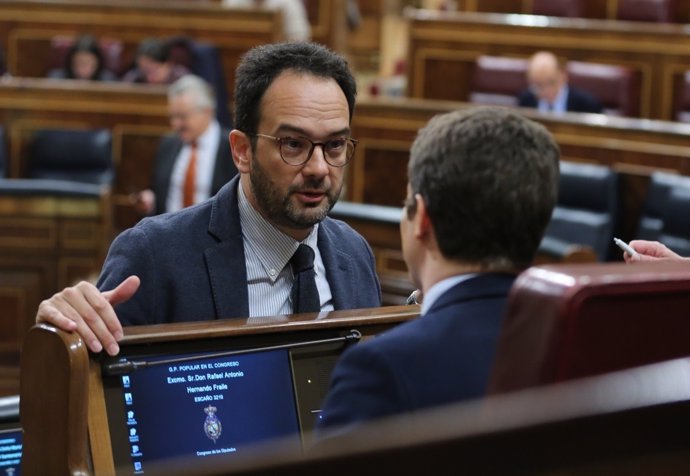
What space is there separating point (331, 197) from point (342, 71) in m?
0.24

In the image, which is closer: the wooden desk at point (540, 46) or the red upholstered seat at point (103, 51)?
the wooden desk at point (540, 46)

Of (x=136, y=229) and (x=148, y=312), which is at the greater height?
(x=136, y=229)

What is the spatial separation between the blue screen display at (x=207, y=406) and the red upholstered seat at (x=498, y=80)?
234 inches

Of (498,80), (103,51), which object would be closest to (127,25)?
(103,51)

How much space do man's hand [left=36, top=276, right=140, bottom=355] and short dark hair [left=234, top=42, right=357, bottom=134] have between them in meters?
0.57

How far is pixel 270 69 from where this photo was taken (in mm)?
2064

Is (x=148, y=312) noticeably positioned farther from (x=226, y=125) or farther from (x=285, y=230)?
(x=226, y=125)

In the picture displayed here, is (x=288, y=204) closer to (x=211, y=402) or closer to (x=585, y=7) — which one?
(x=211, y=402)


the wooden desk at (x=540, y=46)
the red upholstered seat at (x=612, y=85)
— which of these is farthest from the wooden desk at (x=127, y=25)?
the red upholstered seat at (x=612, y=85)

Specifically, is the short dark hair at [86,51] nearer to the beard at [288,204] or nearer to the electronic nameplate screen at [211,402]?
the beard at [288,204]

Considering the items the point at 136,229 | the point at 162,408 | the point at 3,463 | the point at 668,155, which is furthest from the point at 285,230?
the point at 668,155

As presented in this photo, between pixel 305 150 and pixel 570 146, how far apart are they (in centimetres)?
430

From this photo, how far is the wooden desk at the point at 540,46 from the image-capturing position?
7.26 meters

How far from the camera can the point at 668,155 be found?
5758mm
